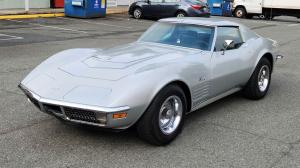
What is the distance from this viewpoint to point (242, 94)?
6.49 meters

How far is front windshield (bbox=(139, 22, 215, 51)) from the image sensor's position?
17.9 ft

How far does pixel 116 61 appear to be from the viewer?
15.3 feet

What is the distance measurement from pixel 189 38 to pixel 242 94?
1.51 m

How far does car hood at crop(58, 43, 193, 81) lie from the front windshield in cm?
27

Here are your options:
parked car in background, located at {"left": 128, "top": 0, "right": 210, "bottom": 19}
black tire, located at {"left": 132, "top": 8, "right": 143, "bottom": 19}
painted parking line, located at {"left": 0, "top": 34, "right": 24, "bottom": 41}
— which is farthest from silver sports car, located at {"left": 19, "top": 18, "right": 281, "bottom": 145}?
black tire, located at {"left": 132, "top": 8, "right": 143, "bottom": 19}

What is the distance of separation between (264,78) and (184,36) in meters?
1.82

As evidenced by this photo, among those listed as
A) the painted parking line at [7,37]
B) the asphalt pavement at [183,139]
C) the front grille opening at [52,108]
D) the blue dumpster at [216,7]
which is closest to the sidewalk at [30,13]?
the painted parking line at [7,37]

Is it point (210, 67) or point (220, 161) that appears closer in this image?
point (220, 161)

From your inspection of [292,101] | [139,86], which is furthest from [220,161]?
[292,101]

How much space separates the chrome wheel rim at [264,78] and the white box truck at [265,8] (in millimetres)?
20498

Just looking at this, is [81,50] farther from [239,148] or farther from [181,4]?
[181,4]

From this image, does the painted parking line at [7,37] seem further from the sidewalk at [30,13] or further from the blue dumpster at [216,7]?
the blue dumpster at [216,7]

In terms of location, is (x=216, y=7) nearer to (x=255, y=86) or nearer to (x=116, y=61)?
(x=255, y=86)

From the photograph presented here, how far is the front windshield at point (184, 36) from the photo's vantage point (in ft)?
17.9
